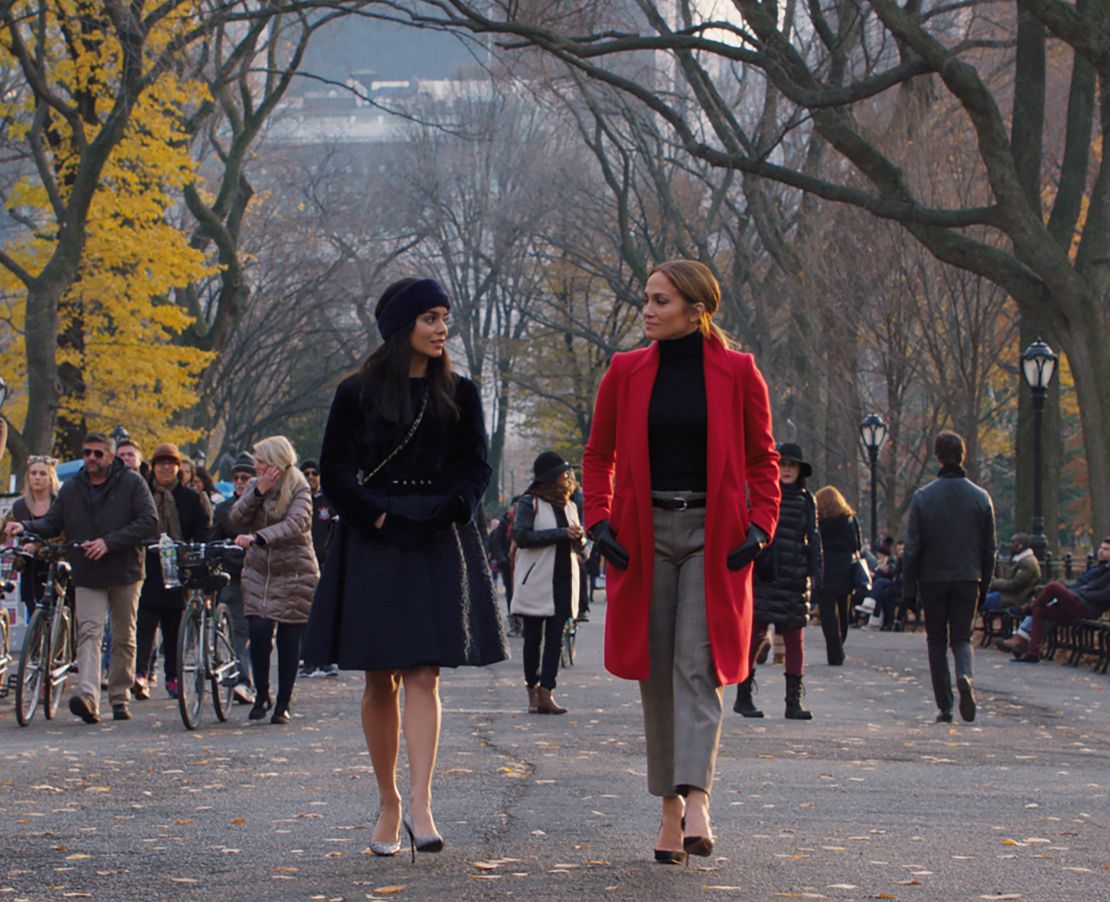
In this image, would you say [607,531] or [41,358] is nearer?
[607,531]

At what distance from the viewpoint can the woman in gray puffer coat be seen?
12875mm

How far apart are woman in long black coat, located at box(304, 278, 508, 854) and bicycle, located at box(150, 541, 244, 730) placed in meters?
6.05

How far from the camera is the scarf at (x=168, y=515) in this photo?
15414 millimetres

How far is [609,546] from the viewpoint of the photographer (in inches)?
260

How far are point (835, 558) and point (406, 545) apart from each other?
45.9ft

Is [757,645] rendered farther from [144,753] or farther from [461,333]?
[461,333]

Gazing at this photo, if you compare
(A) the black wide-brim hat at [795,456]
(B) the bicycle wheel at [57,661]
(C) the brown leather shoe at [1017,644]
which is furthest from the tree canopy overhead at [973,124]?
(B) the bicycle wheel at [57,661]

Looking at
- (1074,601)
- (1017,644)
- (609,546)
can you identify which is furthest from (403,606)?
(1017,644)

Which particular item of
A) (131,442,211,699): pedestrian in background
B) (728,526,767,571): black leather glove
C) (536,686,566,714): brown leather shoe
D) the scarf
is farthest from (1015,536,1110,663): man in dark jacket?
(728,526,767,571): black leather glove

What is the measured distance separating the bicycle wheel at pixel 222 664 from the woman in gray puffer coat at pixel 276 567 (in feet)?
0.71

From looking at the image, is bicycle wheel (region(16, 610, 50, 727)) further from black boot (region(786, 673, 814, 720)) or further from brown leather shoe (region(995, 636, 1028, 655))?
brown leather shoe (region(995, 636, 1028, 655))

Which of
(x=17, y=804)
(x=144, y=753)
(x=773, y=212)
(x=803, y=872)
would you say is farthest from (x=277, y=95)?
(x=803, y=872)

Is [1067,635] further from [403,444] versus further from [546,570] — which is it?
[403,444]

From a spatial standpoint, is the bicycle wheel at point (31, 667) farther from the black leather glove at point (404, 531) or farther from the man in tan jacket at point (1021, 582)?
the man in tan jacket at point (1021, 582)
